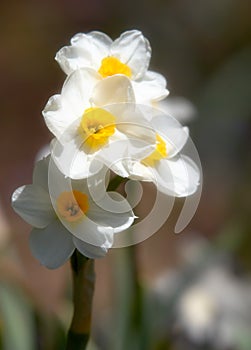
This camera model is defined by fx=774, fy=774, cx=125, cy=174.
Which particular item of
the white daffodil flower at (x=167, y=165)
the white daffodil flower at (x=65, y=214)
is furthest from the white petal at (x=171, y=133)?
the white daffodil flower at (x=65, y=214)

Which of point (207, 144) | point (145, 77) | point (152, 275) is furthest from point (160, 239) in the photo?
point (145, 77)

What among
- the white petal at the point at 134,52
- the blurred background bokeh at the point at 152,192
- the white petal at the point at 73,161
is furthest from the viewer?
the blurred background bokeh at the point at 152,192

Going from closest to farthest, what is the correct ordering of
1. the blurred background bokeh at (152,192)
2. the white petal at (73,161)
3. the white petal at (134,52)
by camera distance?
the white petal at (73,161)
the white petal at (134,52)
the blurred background bokeh at (152,192)

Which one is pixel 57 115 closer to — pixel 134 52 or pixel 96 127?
pixel 96 127

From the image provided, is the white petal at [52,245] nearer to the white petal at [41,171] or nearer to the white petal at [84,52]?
the white petal at [41,171]

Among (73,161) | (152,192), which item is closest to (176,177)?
(73,161)

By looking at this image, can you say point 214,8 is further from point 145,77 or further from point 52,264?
point 52,264

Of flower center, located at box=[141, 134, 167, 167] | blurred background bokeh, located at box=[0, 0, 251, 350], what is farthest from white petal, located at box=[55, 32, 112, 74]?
blurred background bokeh, located at box=[0, 0, 251, 350]
